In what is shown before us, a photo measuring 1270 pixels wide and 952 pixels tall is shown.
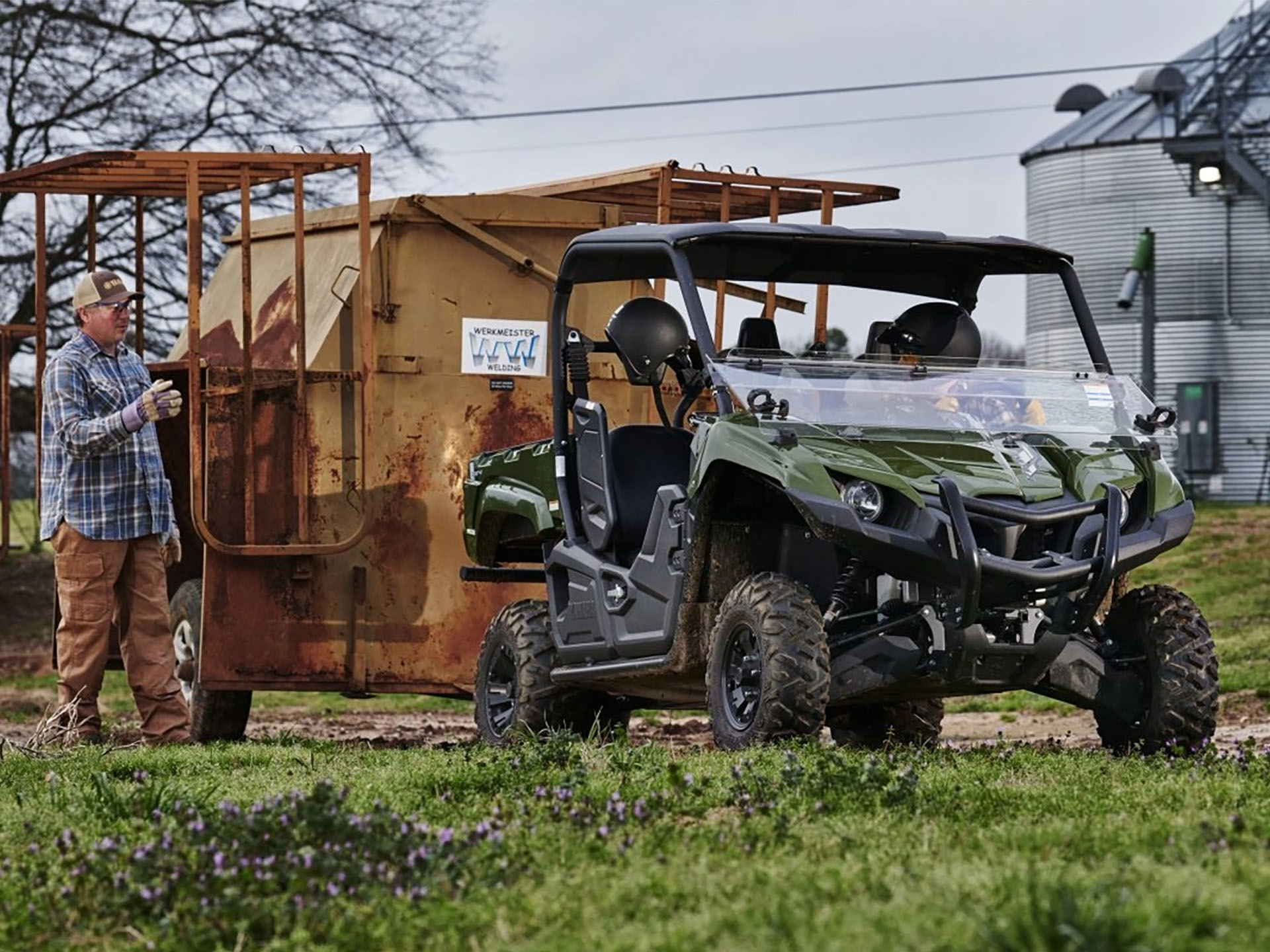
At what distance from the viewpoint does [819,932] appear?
4480 mm

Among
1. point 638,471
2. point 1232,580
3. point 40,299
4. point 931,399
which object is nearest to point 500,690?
point 638,471

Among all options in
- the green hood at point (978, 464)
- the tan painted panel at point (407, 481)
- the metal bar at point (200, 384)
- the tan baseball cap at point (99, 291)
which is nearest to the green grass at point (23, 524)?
the tan painted panel at point (407, 481)

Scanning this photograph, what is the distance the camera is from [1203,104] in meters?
37.8

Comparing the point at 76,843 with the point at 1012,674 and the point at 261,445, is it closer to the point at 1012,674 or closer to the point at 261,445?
the point at 1012,674

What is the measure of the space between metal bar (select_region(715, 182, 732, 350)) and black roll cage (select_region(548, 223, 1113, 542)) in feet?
6.37

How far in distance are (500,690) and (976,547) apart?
3.23m

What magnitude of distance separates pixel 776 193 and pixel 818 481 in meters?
5.03

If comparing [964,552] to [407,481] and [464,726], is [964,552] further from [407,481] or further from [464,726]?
[464,726]

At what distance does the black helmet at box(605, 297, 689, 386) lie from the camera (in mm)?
8414

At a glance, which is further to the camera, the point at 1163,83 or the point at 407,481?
the point at 1163,83

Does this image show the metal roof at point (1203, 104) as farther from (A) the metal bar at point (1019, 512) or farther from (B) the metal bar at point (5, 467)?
(A) the metal bar at point (1019, 512)

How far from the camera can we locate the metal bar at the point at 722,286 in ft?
38.9

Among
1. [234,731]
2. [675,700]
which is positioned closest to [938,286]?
[675,700]

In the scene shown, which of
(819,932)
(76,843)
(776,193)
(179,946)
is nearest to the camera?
(819,932)
